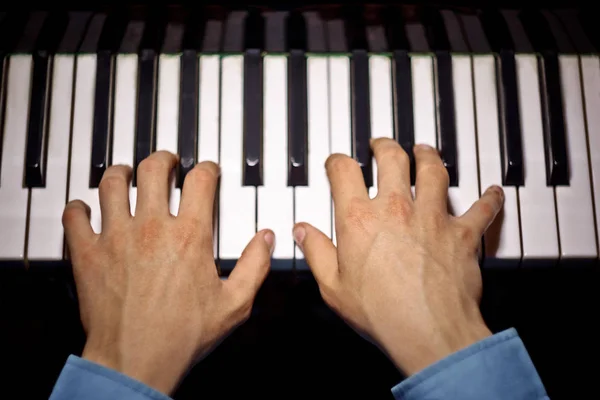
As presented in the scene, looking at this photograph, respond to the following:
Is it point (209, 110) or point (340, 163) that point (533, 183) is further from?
point (209, 110)

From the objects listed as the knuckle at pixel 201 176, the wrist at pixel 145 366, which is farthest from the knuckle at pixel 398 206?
the wrist at pixel 145 366

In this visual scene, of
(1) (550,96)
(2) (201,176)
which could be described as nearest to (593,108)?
(1) (550,96)

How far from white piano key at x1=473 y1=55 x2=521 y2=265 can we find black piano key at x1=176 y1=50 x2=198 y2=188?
530 mm

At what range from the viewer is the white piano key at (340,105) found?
1.03 metres

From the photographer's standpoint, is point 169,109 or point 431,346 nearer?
point 431,346

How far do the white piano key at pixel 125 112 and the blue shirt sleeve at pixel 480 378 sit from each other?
22.7 inches

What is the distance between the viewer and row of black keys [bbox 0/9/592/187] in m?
1.01

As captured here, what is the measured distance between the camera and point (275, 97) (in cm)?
104

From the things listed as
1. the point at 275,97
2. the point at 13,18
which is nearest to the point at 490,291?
the point at 275,97

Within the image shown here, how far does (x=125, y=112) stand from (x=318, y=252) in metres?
0.45

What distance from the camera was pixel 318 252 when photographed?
0.94m

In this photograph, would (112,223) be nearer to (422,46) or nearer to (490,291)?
(422,46)

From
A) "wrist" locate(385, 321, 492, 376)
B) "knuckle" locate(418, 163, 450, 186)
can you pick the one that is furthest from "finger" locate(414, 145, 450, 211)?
"wrist" locate(385, 321, 492, 376)

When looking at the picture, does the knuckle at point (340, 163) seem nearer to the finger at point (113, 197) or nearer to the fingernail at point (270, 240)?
the fingernail at point (270, 240)
